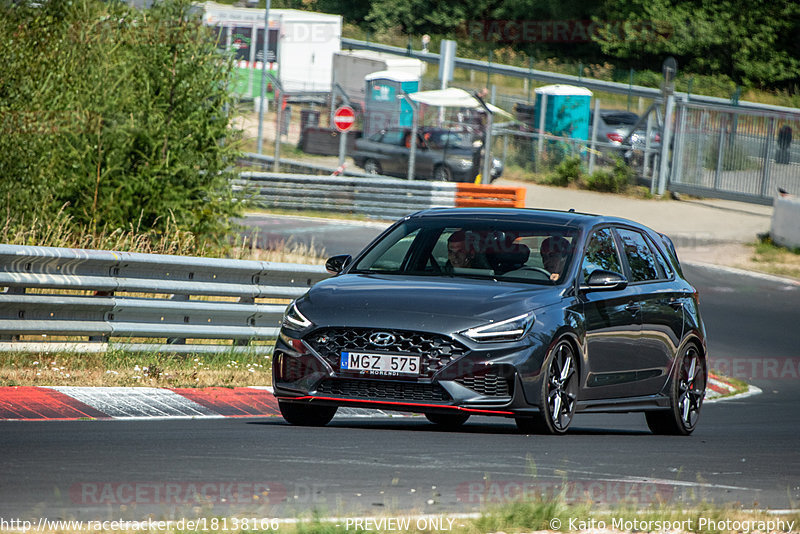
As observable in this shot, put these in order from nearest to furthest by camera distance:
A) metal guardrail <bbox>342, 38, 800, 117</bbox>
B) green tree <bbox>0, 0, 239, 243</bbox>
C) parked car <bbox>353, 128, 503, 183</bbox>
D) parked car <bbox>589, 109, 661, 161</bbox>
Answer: green tree <bbox>0, 0, 239, 243</bbox>
parked car <bbox>353, 128, 503, 183</bbox>
parked car <bbox>589, 109, 661, 161</bbox>
metal guardrail <bbox>342, 38, 800, 117</bbox>

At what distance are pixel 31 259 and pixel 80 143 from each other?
20.0ft

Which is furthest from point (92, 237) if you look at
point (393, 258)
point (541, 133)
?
point (541, 133)

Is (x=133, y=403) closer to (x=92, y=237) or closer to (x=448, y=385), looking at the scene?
(x=448, y=385)

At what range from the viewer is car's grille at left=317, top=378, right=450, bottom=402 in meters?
7.95

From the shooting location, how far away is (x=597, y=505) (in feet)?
20.0

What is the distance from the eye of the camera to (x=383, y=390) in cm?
802

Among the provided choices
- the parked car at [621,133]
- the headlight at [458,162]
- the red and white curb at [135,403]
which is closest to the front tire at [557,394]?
the red and white curb at [135,403]

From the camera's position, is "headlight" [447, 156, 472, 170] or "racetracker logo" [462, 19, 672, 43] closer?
"headlight" [447, 156, 472, 170]

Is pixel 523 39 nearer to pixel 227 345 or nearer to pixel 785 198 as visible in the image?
pixel 785 198

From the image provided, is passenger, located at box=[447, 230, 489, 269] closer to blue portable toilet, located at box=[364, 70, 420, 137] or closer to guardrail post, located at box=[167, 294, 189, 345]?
guardrail post, located at box=[167, 294, 189, 345]

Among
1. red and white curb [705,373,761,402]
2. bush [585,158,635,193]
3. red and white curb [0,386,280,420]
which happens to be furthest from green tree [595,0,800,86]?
red and white curb [0,386,280,420]

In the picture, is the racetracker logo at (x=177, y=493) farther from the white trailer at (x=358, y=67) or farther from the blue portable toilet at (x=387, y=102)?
the white trailer at (x=358, y=67)

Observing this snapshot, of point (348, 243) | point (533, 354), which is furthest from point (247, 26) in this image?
point (533, 354)

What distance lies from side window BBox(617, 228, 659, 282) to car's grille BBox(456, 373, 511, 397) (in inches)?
80.6
